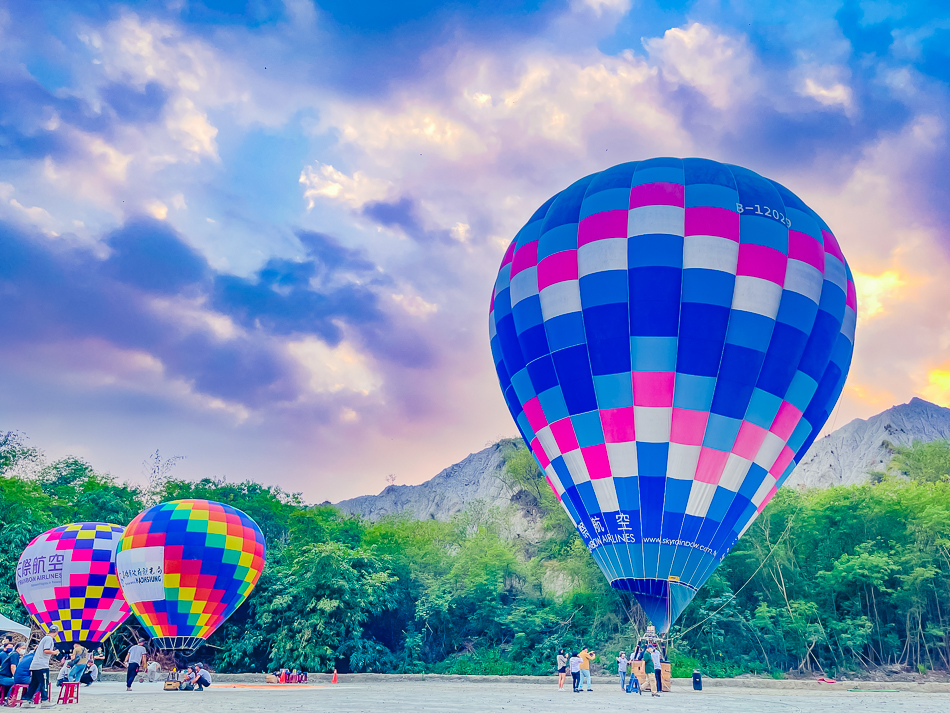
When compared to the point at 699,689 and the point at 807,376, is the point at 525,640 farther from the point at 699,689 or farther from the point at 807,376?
the point at 807,376

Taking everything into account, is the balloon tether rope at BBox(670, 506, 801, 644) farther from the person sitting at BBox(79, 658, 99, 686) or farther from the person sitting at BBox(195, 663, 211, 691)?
the person sitting at BBox(79, 658, 99, 686)

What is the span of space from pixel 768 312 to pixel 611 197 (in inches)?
153

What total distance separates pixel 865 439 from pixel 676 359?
73888mm

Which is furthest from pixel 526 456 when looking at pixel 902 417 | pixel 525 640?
pixel 902 417

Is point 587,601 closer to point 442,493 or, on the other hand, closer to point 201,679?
point 201,679

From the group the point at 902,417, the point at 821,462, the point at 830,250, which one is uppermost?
the point at 902,417

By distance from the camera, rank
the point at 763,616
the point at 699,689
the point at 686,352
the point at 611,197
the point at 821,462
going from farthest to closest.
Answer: the point at 821,462 < the point at 763,616 < the point at 699,689 < the point at 611,197 < the point at 686,352

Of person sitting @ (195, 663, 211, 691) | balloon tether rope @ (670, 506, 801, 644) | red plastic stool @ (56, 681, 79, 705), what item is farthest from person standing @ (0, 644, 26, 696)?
balloon tether rope @ (670, 506, 801, 644)

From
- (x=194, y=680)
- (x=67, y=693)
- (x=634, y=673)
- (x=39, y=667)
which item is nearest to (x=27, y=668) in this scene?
(x=39, y=667)

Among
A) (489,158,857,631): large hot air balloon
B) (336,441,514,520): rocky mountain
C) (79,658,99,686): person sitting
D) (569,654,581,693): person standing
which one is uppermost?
(336,441,514,520): rocky mountain

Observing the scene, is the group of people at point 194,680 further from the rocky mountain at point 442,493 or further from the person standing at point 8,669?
the rocky mountain at point 442,493

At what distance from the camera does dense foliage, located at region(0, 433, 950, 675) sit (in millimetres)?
25438

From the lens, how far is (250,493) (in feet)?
161

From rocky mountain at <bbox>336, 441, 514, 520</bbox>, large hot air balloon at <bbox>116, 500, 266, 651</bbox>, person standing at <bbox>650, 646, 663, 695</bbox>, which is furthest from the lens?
rocky mountain at <bbox>336, 441, 514, 520</bbox>
